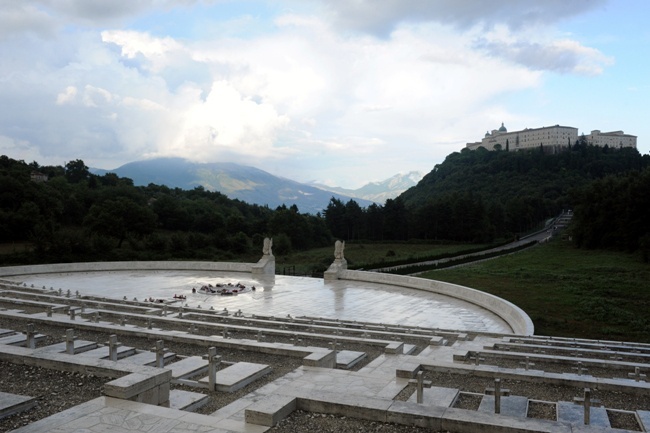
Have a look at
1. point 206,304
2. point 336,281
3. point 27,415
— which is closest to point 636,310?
point 336,281

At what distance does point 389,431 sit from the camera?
631 centimetres

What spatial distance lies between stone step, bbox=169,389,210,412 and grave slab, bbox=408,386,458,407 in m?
3.15

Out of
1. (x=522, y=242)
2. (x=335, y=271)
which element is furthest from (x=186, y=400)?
(x=522, y=242)

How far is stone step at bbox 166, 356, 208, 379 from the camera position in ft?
29.8

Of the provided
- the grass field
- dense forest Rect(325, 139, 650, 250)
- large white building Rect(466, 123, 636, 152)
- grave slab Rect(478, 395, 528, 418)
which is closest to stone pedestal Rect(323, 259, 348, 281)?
the grass field

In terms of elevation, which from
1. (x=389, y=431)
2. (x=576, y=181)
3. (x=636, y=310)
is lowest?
(x=636, y=310)

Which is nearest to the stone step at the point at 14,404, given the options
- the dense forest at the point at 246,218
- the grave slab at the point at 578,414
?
the grave slab at the point at 578,414

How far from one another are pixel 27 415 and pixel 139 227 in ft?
161

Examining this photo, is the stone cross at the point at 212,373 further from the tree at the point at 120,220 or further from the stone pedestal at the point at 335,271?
the tree at the point at 120,220

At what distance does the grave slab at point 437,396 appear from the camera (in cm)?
764

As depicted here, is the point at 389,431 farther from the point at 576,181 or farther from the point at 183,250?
the point at 576,181

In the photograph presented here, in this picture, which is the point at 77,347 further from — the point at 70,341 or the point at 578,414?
the point at 578,414

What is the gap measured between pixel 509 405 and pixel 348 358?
3.96 meters

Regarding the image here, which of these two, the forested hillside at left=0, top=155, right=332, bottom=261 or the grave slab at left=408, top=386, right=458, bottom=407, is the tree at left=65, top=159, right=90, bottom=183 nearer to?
the forested hillside at left=0, top=155, right=332, bottom=261
